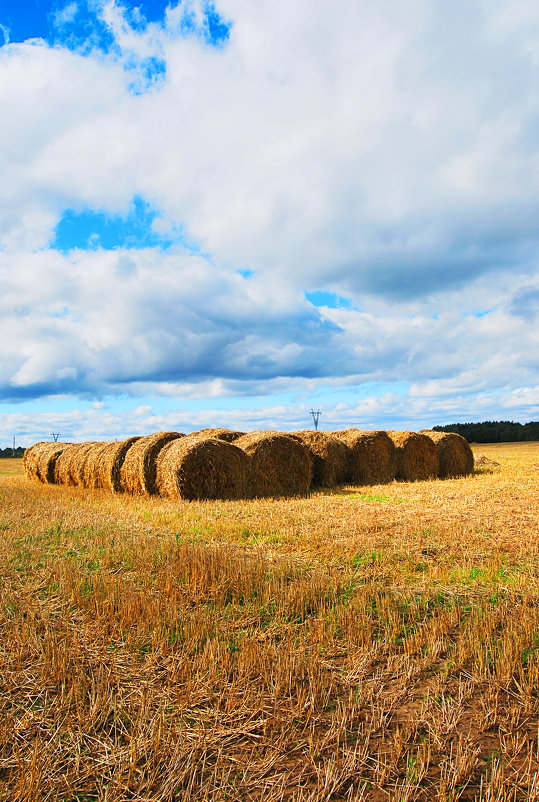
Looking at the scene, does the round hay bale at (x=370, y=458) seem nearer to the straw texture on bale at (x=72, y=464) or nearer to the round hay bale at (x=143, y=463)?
the round hay bale at (x=143, y=463)

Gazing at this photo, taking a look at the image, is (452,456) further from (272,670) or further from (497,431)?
(497,431)

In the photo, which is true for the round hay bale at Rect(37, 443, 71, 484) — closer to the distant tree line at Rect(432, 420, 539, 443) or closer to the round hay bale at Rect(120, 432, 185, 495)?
the round hay bale at Rect(120, 432, 185, 495)

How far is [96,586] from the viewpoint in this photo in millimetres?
5285

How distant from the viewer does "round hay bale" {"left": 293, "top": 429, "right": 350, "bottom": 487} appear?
620 inches

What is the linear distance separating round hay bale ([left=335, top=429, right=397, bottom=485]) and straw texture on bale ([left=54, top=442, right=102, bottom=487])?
9126 mm

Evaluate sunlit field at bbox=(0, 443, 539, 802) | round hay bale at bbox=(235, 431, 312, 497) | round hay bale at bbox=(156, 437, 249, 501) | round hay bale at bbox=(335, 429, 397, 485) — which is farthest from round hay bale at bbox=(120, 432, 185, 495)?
sunlit field at bbox=(0, 443, 539, 802)

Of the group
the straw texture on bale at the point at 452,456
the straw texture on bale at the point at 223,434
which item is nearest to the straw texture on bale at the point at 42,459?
the straw texture on bale at the point at 223,434

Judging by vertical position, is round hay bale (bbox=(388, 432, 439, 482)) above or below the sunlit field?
above

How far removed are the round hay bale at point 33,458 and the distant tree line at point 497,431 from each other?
40171mm

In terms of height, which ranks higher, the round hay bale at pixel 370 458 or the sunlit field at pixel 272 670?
the round hay bale at pixel 370 458

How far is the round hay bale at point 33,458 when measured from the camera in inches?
938

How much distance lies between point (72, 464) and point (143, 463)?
21.8 feet

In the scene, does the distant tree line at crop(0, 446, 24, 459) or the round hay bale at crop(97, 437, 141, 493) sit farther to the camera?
the distant tree line at crop(0, 446, 24, 459)

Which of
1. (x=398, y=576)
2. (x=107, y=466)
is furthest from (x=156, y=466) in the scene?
(x=398, y=576)
